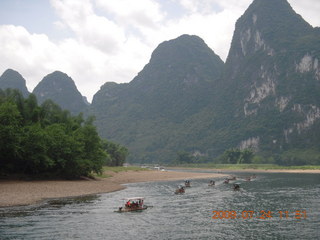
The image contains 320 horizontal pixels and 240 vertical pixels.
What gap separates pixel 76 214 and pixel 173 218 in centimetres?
983

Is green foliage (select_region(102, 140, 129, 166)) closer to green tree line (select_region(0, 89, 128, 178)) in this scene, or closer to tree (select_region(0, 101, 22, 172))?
green tree line (select_region(0, 89, 128, 178))

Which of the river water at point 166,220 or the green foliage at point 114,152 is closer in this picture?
the river water at point 166,220

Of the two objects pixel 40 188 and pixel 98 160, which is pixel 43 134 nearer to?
pixel 40 188

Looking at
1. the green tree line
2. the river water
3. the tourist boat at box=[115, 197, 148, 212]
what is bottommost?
the river water

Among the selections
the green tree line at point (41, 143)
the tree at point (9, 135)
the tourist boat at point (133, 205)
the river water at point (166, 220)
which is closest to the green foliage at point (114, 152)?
the green tree line at point (41, 143)

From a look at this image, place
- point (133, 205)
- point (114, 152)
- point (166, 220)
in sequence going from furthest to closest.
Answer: point (114, 152) < point (133, 205) < point (166, 220)

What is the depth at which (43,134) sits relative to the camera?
5991cm

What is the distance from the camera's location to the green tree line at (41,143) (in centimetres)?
5303

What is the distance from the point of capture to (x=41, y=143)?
57.9 m

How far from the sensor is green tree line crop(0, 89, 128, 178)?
53.0m

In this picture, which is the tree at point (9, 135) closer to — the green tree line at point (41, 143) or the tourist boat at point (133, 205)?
the green tree line at point (41, 143)

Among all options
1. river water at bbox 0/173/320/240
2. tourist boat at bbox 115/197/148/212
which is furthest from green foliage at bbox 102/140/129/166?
tourist boat at bbox 115/197/148/212

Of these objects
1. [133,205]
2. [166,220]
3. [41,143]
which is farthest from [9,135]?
[166,220]

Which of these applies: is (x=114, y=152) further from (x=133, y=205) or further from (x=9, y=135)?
(x=133, y=205)
